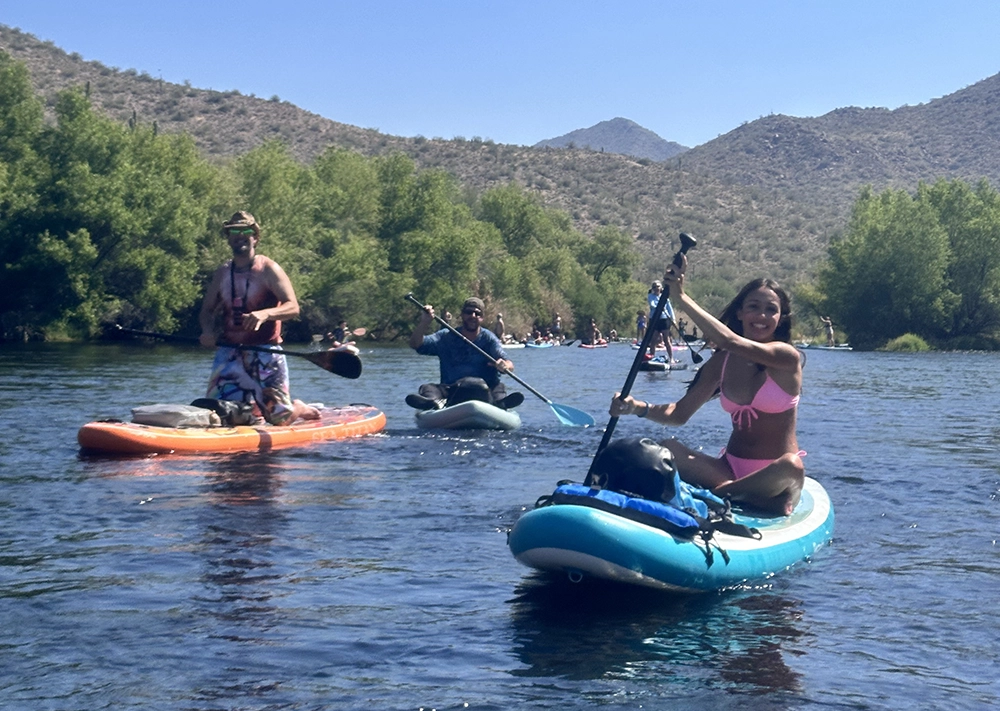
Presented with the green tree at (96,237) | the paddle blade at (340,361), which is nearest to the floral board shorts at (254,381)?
the paddle blade at (340,361)

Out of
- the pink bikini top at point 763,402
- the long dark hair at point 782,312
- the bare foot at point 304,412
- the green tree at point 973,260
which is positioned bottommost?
the bare foot at point 304,412

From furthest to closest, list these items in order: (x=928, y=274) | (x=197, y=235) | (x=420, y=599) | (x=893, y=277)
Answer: (x=893, y=277), (x=928, y=274), (x=197, y=235), (x=420, y=599)

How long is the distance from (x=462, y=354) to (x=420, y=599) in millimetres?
8264

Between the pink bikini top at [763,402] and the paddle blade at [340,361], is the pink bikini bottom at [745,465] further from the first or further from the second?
the paddle blade at [340,361]

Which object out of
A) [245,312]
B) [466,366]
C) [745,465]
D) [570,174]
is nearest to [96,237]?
[466,366]

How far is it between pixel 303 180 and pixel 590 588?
44479 mm

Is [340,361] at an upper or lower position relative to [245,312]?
lower

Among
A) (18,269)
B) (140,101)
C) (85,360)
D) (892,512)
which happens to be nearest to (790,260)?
(140,101)

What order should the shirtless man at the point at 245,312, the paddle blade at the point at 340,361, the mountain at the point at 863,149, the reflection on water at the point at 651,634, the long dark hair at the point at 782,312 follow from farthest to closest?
the mountain at the point at 863,149 < the paddle blade at the point at 340,361 < the shirtless man at the point at 245,312 < the long dark hair at the point at 782,312 < the reflection on water at the point at 651,634

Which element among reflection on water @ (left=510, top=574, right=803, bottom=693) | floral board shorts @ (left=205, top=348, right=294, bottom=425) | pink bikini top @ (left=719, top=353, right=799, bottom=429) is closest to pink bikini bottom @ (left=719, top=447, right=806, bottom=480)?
pink bikini top @ (left=719, top=353, right=799, bottom=429)

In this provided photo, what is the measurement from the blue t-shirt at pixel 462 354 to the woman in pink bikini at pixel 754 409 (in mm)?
6837

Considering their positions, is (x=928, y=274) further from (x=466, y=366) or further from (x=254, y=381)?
(x=254, y=381)

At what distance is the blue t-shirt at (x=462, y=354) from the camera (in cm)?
1410

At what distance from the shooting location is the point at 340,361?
12664 millimetres
